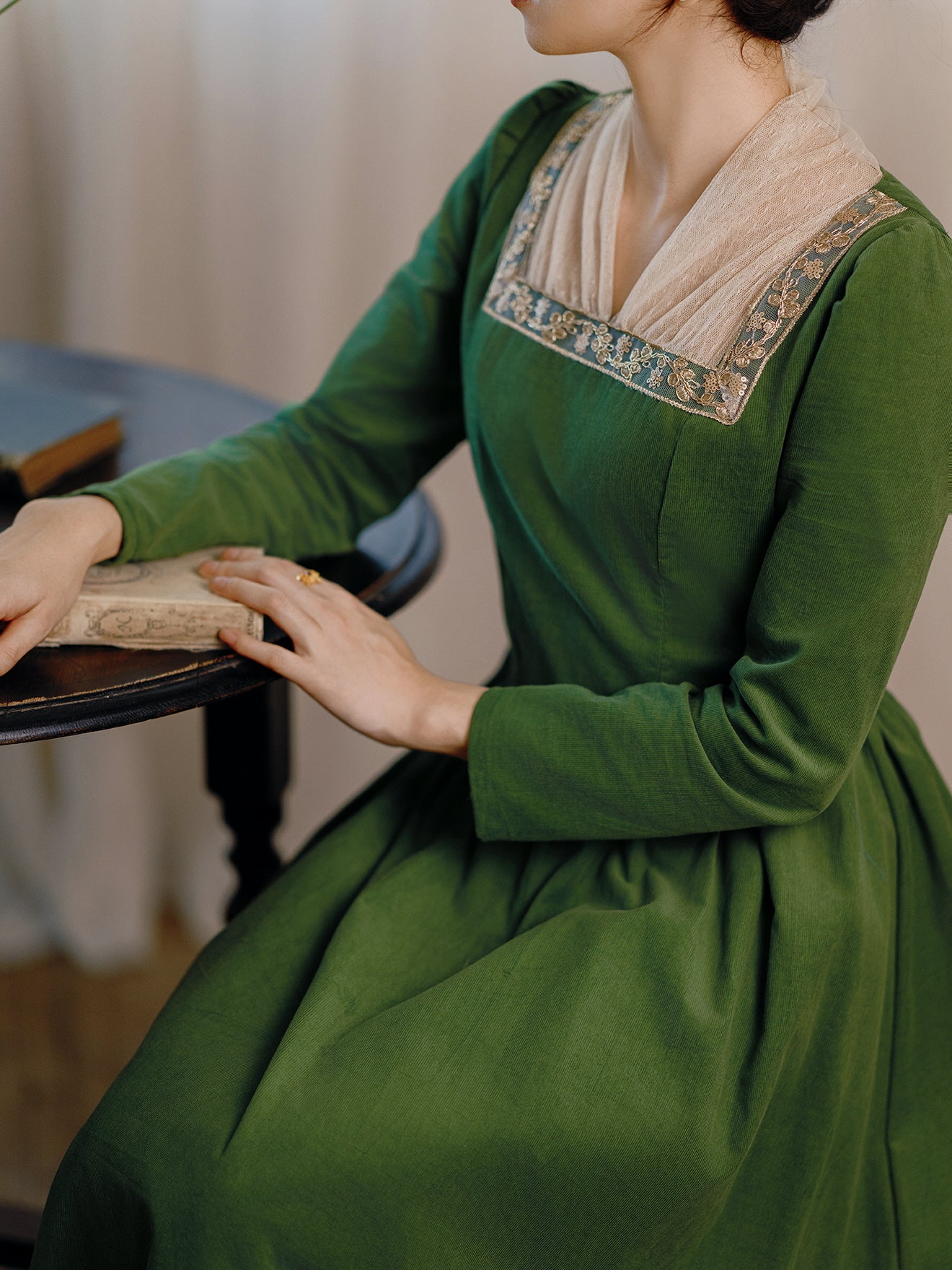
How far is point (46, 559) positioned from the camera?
2.62 feet

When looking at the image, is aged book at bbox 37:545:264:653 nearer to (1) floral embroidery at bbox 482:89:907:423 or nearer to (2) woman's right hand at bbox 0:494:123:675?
(2) woman's right hand at bbox 0:494:123:675

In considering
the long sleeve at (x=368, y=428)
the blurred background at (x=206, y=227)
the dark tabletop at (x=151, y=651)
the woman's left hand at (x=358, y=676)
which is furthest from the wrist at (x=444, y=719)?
the blurred background at (x=206, y=227)

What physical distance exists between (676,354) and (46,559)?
16.3 inches

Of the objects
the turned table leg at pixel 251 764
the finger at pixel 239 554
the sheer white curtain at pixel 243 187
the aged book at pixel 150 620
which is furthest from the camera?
the sheer white curtain at pixel 243 187

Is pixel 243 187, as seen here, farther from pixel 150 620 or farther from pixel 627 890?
pixel 627 890

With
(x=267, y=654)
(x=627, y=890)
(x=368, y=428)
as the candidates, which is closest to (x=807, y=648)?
(x=627, y=890)

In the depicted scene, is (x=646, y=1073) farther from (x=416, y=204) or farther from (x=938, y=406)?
(x=416, y=204)

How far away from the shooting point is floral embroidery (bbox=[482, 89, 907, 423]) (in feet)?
2.41

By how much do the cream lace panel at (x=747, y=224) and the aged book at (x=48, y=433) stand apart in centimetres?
46

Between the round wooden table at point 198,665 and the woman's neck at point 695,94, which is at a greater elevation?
the woman's neck at point 695,94

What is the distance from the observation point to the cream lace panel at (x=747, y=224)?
756mm

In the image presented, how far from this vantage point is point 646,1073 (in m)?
0.71

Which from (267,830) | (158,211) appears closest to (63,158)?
(158,211)

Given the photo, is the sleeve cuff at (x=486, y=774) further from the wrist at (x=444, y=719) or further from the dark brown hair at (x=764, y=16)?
the dark brown hair at (x=764, y=16)
